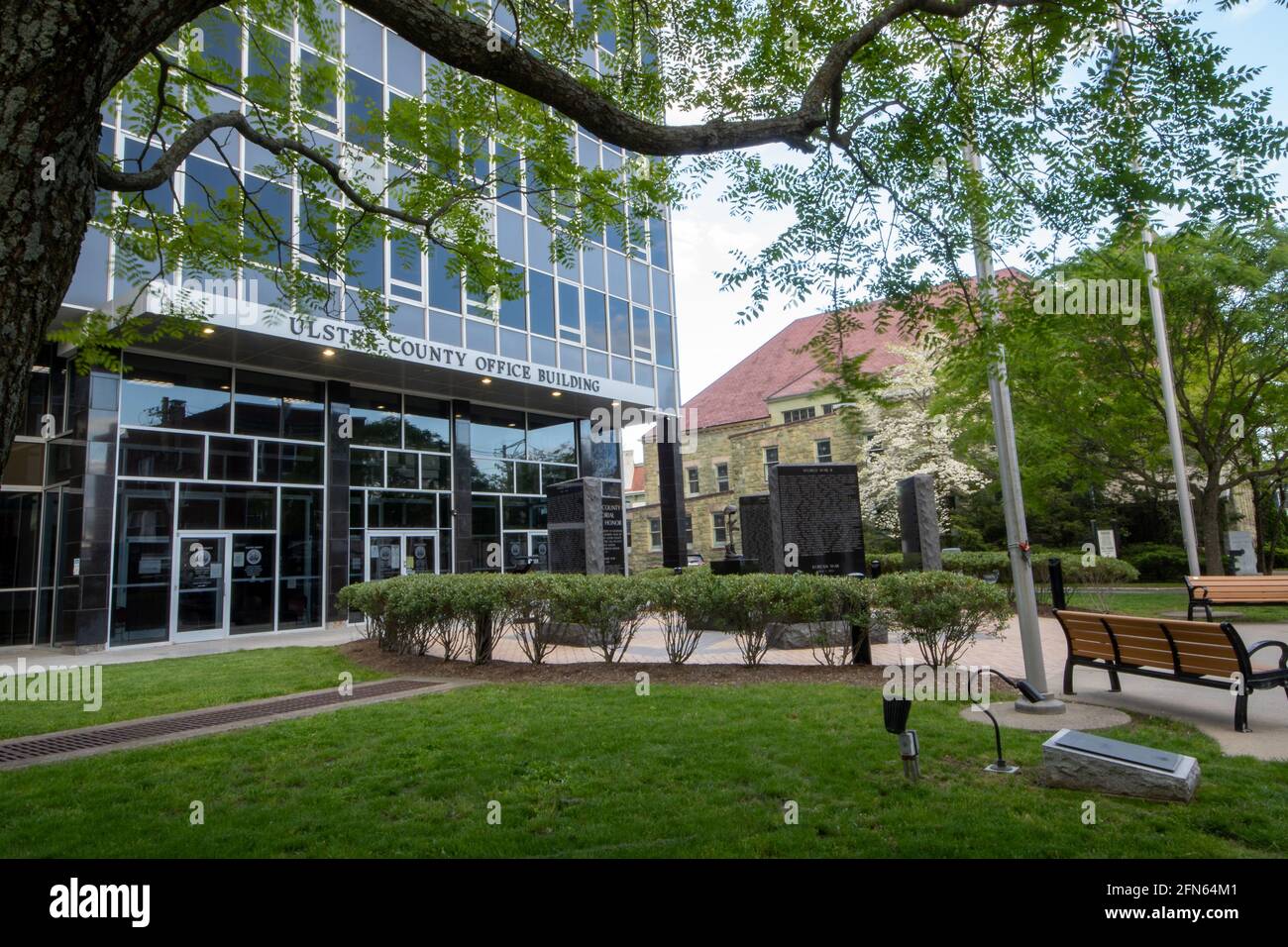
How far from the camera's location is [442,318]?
61.6ft

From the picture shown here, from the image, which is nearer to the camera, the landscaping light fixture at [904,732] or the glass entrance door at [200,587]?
the landscaping light fixture at [904,732]

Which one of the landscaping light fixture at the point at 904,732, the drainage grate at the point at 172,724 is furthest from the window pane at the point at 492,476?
the landscaping light fixture at the point at 904,732

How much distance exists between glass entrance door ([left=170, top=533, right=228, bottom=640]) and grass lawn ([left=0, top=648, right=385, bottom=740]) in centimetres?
330

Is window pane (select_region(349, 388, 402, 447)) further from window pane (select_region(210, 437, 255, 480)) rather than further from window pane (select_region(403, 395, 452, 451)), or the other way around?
window pane (select_region(210, 437, 255, 480))

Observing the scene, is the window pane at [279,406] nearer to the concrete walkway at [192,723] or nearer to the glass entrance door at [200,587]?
the glass entrance door at [200,587]

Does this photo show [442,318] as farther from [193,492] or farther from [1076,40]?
[1076,40]

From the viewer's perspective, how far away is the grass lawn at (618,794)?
392 cm

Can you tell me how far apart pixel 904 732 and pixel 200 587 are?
50.8 feet

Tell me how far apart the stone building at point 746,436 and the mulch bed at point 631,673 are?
1105 inches

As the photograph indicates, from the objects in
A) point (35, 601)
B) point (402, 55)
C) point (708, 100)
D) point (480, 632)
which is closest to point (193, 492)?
point (35, 601)

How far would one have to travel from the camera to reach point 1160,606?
1692 cm

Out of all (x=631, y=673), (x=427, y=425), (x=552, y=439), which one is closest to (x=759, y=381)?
(x=552, y=439)

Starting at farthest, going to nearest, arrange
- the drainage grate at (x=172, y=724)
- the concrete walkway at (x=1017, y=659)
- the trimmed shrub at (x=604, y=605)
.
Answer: the trimmed shrub at (x=604, y=605)
the drainage grate at (x=172, y=724)
the concrete walkway at (x=1017, y=659)

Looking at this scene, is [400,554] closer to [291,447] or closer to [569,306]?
[291,447]
